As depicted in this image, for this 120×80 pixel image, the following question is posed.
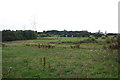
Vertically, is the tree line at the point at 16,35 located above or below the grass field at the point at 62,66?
above

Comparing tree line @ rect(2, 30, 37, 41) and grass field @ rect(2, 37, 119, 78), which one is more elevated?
tree line @ rect(2, 30, 37, 41)

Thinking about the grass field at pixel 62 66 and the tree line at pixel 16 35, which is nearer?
the grass field at pixel 62 66

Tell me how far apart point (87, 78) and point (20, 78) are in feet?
10.3

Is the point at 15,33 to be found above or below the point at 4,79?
above

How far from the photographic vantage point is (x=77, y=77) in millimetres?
6219

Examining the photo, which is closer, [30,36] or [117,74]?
[117,74]

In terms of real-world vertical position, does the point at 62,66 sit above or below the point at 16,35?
below

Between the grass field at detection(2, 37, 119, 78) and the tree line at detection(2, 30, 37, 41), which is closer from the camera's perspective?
the grass field at detection(2, 37, 119, 78)

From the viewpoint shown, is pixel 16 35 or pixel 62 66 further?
pixel 16 35

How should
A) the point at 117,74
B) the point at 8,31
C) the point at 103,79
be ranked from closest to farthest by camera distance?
the point at 103,79 < the point at 117,74 < the point at 8,31

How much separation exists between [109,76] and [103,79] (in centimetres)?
55

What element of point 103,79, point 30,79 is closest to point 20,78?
point 30,79

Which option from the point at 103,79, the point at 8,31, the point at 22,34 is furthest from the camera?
the point at 22,34

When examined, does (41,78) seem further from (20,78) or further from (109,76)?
(109,76)
